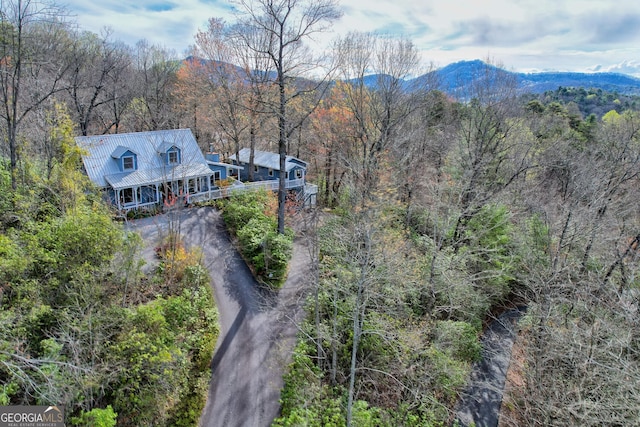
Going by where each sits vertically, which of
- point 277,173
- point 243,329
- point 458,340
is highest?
point 277,173

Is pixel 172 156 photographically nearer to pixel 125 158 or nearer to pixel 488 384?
pixel 125 158

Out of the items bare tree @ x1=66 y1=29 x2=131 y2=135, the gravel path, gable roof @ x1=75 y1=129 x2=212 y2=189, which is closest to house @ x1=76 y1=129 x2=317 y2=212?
gable roof @ x1=75 y1=129 x2=212 y2=189

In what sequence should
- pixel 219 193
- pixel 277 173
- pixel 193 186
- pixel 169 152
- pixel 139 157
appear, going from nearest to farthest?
pixel 139 157, pixel 169 152, pixel 219 193, pixel 193 186, pixel 277 173

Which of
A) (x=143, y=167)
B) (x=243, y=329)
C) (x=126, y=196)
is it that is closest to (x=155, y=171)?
(x=143, y=167)

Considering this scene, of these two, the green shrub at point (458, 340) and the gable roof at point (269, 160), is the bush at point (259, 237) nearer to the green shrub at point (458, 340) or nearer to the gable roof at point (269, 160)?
the gable roof at point (269, 160)

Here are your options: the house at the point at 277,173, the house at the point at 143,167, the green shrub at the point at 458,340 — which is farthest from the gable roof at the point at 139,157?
the green shrub at the point at 458,340

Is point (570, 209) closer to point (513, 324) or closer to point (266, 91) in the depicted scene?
point (513, 324)

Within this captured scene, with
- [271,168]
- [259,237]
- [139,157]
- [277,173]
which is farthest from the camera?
[277,173]

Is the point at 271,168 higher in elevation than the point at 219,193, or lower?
higher
